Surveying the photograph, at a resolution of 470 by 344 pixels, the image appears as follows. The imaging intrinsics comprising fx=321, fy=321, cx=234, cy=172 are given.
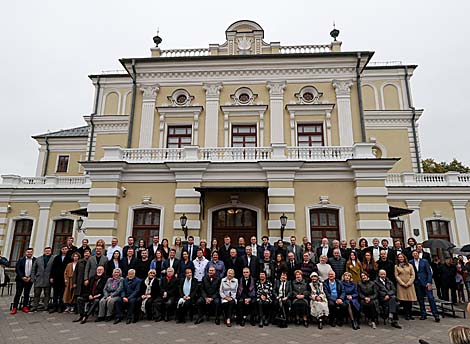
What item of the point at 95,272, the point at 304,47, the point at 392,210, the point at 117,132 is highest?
the point at 304,47

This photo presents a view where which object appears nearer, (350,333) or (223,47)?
(350,333)

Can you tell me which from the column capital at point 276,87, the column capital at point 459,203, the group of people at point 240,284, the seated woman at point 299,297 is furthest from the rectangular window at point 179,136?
the column capital at point 459,203

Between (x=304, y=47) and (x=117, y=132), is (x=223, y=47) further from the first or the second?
(x=117, y=132)

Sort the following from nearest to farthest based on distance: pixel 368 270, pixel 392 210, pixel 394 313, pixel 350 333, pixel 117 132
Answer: pixel 350 333 → pixel 394 313 → pixel 368 270 → pixel 392 210 → pixel 117 132

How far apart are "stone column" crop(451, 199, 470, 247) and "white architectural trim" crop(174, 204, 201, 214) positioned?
15858 millimetres

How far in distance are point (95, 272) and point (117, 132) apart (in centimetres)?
1621

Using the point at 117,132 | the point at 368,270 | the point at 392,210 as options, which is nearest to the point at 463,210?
the point at 392,210

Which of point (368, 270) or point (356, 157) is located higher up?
point (356, 157)

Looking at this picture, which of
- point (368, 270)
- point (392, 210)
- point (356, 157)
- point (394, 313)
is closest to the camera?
point (394, 313)

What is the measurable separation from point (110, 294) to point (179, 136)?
1059 centimetres

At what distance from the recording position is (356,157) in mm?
12547

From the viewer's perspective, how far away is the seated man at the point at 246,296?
7.88m

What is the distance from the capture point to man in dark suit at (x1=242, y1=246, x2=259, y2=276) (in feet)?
28.3

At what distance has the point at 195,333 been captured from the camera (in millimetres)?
6992
